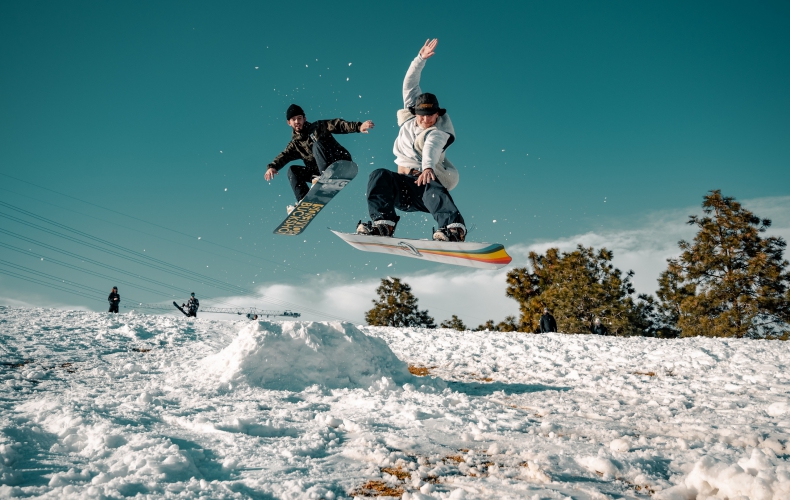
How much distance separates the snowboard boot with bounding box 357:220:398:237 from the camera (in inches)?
305

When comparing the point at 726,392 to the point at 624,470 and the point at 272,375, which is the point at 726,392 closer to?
the point at 624,470

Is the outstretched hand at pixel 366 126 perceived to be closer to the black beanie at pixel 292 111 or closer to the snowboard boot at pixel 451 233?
the black beanie at pixel 292 111

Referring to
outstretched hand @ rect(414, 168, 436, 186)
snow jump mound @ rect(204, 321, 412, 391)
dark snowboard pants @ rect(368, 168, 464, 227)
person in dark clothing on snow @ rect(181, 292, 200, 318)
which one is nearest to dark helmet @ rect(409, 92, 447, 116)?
outstretched hand @ rect(414, 168, 436, 186)

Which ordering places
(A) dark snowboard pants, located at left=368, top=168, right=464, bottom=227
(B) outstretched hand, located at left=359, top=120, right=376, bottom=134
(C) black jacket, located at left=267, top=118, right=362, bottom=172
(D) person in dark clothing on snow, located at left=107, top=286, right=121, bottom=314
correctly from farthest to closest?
(D) person in dark clothing on snow, located at left=107, top=286, right=121, bottom=314
(C) black jacket, located at left=267, top=118, right=362, bottom=172
(B) outstretched hand, located at left=359, top=120, right=376, bottom=134
(A) dark snowboard pants, located at left=368, top=168, right=464, bottom=227

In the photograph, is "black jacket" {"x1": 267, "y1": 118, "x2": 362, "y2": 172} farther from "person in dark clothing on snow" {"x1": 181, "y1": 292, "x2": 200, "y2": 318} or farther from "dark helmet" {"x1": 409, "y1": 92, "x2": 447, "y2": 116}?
"person in dark clothing on snow" {"x1": 181, "y1": 292, "x2": 200, "y2": 318}

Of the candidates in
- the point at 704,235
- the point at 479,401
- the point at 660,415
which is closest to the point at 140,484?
the point at 479,401

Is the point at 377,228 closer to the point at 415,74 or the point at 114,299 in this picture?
the point at 415,74

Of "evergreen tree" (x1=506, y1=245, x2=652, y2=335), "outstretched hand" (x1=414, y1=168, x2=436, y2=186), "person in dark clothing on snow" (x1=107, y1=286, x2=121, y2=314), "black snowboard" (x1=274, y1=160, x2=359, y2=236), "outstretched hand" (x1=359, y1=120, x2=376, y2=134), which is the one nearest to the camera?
"outstretched hand" (x1=414, y1=168, x2=436, y2=186)

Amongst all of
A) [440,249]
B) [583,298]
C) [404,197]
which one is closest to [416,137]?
[404,197]

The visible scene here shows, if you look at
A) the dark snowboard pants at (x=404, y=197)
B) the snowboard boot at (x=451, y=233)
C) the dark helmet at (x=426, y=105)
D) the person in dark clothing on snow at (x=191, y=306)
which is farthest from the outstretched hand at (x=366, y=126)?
the person in dark clothing on snow at (x=191, y=306)

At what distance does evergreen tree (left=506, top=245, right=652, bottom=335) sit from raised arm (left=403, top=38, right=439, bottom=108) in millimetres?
24457

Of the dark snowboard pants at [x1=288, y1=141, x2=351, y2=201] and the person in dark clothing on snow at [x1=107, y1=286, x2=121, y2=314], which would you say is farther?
the person in dark clothing on snow at [x1=107, y1=286, x2=121, y2=314]

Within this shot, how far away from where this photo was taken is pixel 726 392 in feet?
20.4

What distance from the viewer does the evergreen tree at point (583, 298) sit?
29.4 m
